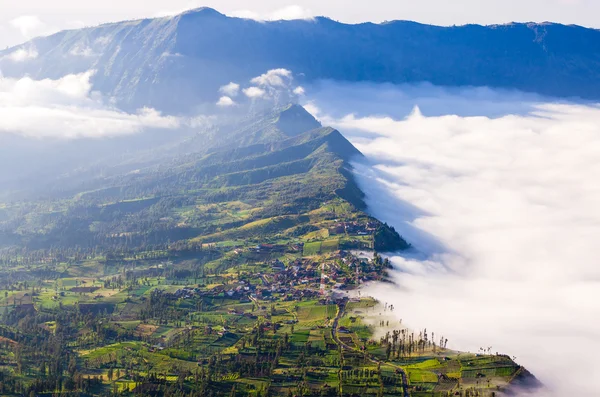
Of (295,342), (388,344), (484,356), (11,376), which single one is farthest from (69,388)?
(484,356)

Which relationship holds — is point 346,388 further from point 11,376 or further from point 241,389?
point 11,376

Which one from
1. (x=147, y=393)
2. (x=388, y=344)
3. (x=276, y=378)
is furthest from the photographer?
(x=388, y=344)

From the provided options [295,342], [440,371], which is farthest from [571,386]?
[295,342]

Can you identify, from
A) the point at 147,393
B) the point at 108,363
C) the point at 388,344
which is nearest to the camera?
the point at 147,393

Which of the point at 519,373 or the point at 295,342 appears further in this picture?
the point at 295,342

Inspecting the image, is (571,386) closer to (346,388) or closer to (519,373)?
(519,373)

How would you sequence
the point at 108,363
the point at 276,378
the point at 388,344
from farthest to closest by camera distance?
the point at 388,344, the point at 108,363, the point at 276,378

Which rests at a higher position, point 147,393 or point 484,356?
point 484,356

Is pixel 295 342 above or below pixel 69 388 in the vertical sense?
above

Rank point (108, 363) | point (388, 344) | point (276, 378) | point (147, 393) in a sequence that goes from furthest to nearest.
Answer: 1. point (388, 344)
2. point (108, 363)
3. point (276, 378)
4. point (147, 393)
